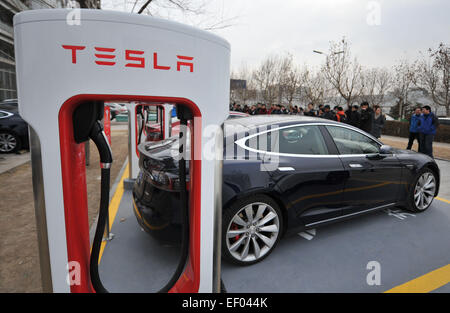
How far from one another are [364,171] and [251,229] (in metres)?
1.68

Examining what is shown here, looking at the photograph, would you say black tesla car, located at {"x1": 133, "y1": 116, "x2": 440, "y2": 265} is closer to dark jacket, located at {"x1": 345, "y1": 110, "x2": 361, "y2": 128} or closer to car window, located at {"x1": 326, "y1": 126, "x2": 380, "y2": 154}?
car window, located at {"x1": 326, "y1": 126, "x2": 380, "y2": 154}

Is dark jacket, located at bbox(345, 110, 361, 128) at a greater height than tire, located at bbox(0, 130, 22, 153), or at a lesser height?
greater

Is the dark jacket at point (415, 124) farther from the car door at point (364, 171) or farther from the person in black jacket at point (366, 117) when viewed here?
the car door at point (364, 171)

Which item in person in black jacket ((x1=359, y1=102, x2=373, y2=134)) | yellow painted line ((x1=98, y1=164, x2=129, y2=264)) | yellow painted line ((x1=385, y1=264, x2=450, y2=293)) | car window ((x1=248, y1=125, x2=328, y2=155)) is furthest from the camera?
person in black jacket ((x1=359, y1=102, x2=373, y2=134))

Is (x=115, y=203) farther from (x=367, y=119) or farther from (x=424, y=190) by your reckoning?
(x=367, y=119)

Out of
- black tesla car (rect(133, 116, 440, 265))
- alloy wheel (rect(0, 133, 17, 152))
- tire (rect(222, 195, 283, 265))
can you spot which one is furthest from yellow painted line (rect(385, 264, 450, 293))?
alloy wheel (rect(0, 133, 17, 152))

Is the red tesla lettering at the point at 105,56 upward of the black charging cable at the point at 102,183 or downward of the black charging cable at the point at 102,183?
upward

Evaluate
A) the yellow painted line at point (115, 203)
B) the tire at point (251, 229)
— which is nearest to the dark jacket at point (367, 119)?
the tire at point (251, 229)

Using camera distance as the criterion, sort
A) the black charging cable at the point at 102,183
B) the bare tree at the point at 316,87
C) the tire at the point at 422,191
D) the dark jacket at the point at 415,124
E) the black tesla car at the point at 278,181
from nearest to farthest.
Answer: the black charging cable at the point at 102,183 < the black tesla car at the point at 278,181 < the tire at the point at 422,191 < the dark jacket at the point at 415,124 < the bare tree at the point at 316,87

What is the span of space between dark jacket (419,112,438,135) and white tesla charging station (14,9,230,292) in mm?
9111

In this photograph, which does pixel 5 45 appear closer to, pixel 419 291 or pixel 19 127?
pixel 19 127

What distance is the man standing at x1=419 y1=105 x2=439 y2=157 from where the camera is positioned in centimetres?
820

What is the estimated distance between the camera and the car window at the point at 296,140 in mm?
2889

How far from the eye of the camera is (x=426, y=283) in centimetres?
247
